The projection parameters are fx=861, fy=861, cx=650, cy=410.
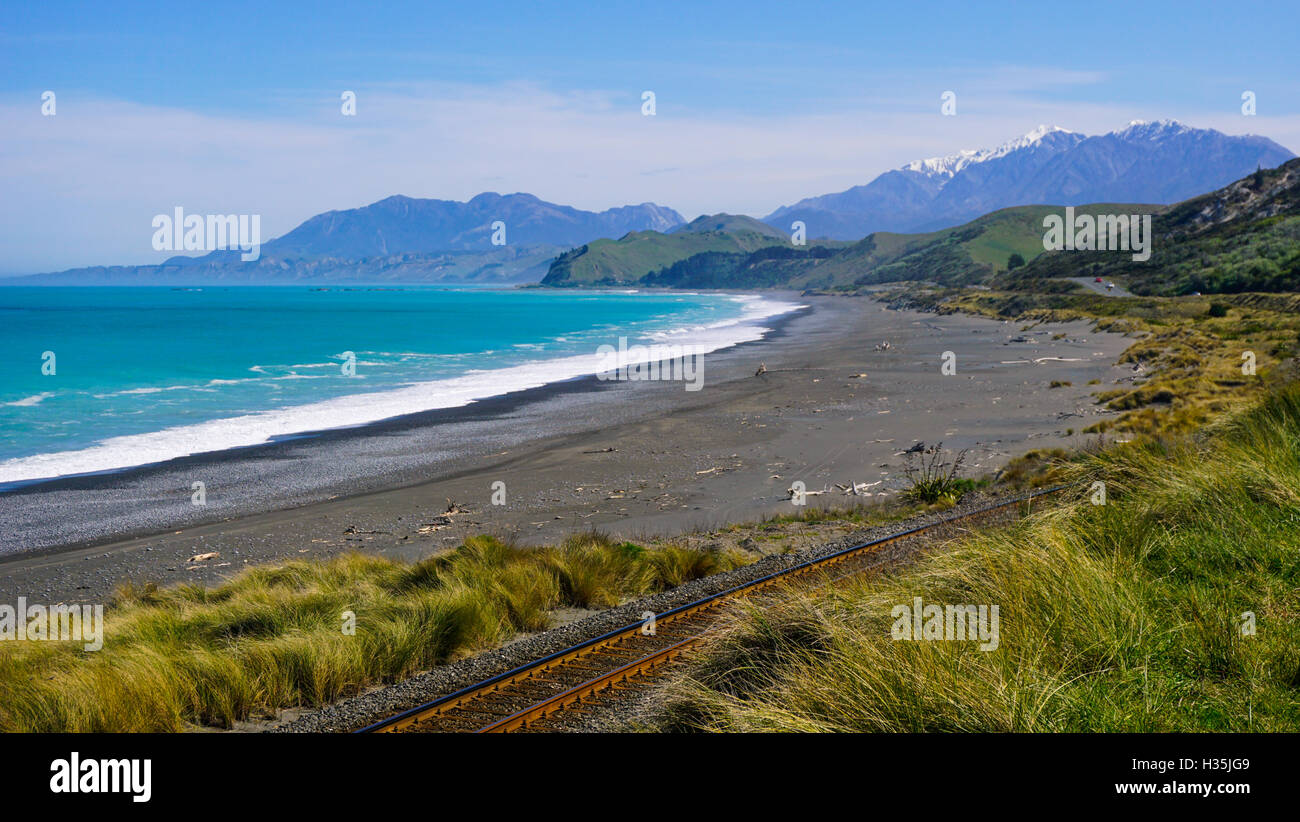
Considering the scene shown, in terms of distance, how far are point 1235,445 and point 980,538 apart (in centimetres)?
484

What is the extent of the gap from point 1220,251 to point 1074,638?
84238 millimetres

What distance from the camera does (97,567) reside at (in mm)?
15180

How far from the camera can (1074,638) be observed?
518cm

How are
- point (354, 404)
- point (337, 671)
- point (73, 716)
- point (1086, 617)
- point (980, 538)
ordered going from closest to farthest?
point (1086, 617)
point (73, 716)
point (980, 538)
point (337, 671)
point (354, 404)

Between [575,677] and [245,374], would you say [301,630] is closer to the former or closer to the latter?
[575,677]

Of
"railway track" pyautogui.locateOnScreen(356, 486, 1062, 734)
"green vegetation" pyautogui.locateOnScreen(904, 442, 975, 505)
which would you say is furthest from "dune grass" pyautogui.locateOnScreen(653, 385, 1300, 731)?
"green vegetation" pyautogui.locateOnScreen(904, 442, 975, 505)

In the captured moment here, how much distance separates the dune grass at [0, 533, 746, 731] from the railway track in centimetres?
132

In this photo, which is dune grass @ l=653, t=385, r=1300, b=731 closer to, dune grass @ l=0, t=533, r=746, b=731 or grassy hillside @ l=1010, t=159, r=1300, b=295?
dune grass @ l=0, t=533, r=746, b=731

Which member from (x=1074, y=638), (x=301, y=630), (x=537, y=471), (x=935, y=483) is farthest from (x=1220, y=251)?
(x=301, y=630)

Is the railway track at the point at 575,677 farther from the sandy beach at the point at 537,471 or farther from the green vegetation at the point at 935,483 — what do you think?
the sandy beach at the point at 537,471

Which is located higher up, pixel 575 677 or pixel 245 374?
pixel 245 374

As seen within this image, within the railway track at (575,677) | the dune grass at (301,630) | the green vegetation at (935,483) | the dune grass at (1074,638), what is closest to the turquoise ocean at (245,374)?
the dune grass at (301,630)
